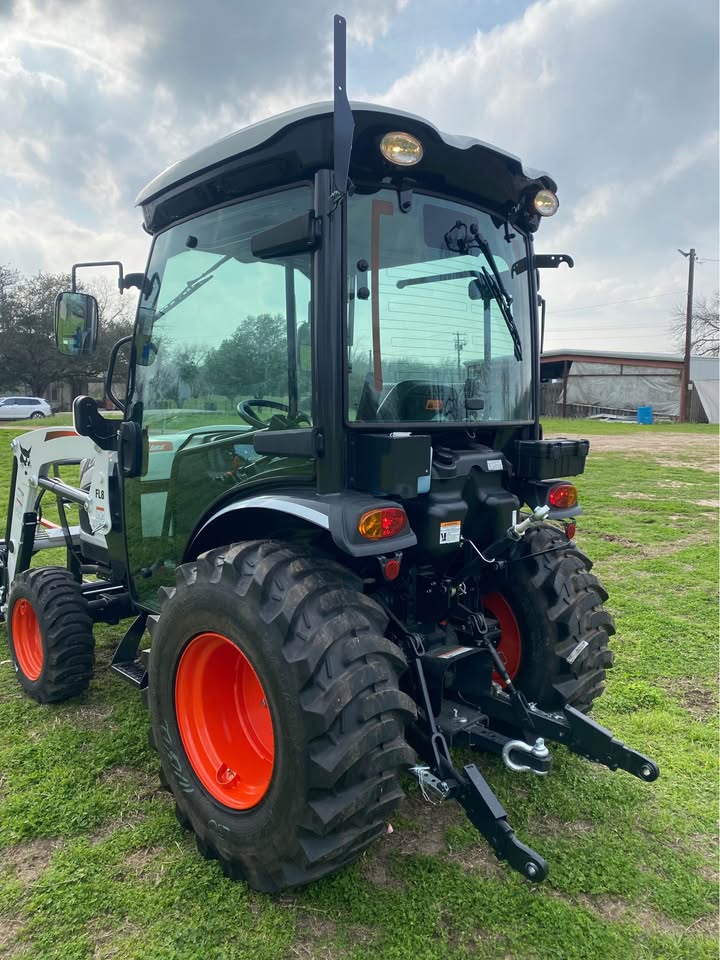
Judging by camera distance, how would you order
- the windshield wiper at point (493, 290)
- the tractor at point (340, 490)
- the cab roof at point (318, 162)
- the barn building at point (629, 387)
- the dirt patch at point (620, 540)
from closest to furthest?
the tractor at point (340, 490) < the cab roof at point (318, 162) < the windshield wiper at point (493, 290) < the dirt patch at point (620, 540) < the barn building at point (629, 387)

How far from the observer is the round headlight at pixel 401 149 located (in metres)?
2.14

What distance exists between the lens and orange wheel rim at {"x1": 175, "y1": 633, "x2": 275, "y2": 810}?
2.44m

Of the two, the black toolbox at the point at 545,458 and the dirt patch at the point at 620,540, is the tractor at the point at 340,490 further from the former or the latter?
the dirt patch at the point at 620,540

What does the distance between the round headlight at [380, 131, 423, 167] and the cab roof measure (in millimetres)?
68

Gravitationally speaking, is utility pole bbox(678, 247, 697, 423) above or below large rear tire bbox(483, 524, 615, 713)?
above

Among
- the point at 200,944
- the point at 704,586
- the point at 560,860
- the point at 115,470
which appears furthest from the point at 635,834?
the point at 704,586

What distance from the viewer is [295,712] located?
1974mm

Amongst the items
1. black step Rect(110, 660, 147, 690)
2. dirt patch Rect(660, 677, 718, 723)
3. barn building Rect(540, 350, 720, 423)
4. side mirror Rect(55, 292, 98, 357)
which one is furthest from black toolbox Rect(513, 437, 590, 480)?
barn building Rect(540, 350, 720, 423)

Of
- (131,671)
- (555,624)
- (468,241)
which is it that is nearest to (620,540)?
(555,624)

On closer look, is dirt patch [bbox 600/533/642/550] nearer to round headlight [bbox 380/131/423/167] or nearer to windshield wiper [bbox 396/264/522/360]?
windshield wiper [bbox 396/264/522/360]

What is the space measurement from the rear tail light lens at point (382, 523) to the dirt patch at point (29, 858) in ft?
5.46

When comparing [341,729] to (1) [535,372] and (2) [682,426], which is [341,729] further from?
(2) [682,426]

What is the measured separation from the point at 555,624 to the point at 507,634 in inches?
12.1

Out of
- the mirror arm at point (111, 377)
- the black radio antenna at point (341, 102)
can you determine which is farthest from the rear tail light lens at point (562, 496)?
the mirror arm at point (111, 377)
